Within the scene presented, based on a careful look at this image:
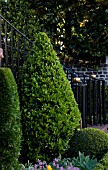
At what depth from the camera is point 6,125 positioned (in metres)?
3.38

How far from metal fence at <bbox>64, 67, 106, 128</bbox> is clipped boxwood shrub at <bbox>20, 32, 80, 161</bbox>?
162cm

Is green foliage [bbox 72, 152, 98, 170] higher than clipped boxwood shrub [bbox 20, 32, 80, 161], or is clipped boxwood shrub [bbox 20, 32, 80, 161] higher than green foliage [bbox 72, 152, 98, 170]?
clipped boxwood shrub [bbox 20, 32, 80, 161]

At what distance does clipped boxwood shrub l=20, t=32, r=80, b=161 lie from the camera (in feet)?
14.0

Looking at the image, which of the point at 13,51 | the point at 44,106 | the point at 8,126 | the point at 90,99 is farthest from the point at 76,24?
the point at 8,126

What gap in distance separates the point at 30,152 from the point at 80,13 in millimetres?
5638

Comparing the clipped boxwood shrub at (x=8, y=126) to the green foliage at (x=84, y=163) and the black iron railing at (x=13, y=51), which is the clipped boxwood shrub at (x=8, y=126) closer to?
the green foliage at (x=84, y=163)

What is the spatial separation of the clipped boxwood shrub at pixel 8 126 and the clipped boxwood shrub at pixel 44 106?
0.78 metres

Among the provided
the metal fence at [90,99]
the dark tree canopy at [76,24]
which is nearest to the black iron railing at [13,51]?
the metal fence at [90,99]

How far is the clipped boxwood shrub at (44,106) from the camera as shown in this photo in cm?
425

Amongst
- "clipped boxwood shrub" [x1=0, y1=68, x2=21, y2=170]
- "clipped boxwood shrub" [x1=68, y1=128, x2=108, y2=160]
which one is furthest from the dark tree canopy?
"clipped boxwood shrub" [x1=0, y1=68, x2=21, y2=170]

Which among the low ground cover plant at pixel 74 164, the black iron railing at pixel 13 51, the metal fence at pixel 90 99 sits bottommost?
the low ground cover plant at pixel 74 164

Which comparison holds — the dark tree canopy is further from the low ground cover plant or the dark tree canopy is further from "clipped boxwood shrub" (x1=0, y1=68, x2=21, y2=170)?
"clipped boxwood shrub" (x1=0, y1=68, x2=21, y2=170)

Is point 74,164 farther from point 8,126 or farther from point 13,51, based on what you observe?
point 13,51

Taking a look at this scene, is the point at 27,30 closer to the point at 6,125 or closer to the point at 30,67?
the point at 30,67
